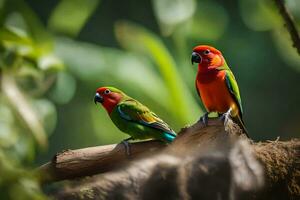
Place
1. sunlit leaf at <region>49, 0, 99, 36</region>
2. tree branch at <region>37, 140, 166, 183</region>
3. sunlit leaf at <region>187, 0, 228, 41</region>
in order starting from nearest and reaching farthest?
tree branch at <region>37, 140, 166, 183</region> → sunlit leaf at <region>49, 0, 99, 36</region> → sunlit leaf at <region>187, 0, 228, 41</region>

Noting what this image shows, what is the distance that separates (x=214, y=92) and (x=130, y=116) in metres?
0.32

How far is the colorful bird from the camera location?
2.30m

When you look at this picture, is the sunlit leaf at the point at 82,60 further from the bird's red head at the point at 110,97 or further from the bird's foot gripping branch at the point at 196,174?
the bird's foot gripping branch at the point at 196,174

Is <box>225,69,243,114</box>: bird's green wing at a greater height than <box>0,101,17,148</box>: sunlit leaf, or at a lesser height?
greater

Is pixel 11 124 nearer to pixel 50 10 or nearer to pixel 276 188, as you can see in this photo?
pixel 276 188

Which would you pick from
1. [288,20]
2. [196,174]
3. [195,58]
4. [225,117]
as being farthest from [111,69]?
[196,174]

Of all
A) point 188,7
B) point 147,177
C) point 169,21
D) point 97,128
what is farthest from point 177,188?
point 97,128

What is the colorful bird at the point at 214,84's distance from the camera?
2.30 m

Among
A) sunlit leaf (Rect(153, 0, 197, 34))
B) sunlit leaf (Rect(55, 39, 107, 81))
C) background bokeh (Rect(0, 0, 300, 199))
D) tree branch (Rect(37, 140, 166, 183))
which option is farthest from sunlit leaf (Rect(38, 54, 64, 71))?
sunlit leaf (Rect(55, 39, 107, 81))

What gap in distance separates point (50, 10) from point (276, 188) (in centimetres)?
419

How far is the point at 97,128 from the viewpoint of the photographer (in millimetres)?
3939

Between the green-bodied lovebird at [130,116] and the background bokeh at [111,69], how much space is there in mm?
82

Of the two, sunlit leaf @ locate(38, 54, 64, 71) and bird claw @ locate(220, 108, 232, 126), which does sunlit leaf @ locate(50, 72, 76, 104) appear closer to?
sunlit leaf @ locate(38, 54, 64, 71)

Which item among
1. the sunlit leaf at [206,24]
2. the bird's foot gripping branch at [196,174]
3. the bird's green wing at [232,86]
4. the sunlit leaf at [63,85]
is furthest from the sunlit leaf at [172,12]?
the sunlit leaf at [206,24]
